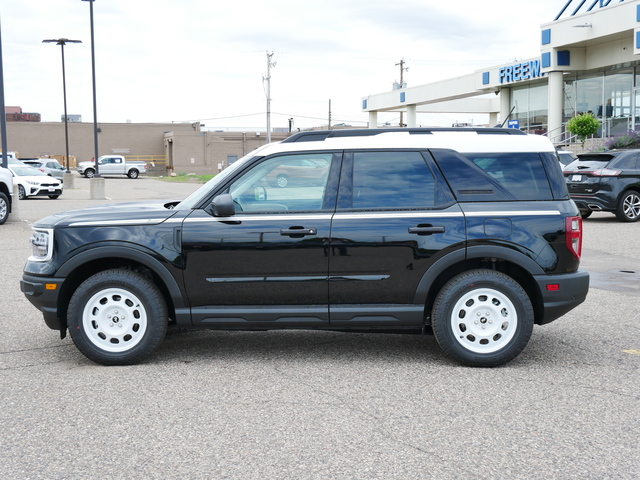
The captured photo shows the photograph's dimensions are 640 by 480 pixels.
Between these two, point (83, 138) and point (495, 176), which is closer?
point (495, 176)

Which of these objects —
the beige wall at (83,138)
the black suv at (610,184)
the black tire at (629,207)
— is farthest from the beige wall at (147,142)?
the black tire at (629,207)

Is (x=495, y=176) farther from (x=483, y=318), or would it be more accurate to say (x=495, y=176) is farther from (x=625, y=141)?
(x=625, y=141)

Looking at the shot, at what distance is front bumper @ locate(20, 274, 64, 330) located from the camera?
19.6ft

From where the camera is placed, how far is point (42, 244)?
6098mm

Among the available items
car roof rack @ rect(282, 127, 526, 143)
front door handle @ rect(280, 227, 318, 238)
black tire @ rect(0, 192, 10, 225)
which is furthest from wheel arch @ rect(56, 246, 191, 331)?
black tire @ rect(0, 192, 10, 225)

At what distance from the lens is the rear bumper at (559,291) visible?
5.96 metres

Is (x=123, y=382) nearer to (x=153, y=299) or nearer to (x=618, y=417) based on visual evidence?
(x=153, y=299)

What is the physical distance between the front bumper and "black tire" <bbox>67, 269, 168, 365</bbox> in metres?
0.16

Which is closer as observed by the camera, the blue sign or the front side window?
the front side window

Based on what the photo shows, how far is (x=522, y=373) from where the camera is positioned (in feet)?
19.3

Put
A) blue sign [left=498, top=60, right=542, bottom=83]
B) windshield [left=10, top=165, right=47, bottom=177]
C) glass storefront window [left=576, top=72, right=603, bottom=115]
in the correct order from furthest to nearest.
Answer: blue sign [left=498, top=60, right=542, bottom=83], glass storefront window [left=576, top=72, right=603, bottom=115], windshield [left=10, top=165, right=47, bottom=177]

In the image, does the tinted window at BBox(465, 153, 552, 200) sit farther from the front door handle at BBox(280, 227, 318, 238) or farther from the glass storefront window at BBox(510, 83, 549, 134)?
the glass storefront window at BBox(510, 83, 549, 134)

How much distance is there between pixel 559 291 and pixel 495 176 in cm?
102

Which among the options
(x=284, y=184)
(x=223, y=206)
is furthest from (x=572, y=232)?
(x=223, y=206)
